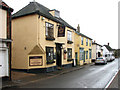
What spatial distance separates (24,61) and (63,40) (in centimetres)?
695

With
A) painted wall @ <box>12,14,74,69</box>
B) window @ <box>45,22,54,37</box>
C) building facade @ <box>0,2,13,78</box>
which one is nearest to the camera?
building facade @ <box>0,2,13,78</box>

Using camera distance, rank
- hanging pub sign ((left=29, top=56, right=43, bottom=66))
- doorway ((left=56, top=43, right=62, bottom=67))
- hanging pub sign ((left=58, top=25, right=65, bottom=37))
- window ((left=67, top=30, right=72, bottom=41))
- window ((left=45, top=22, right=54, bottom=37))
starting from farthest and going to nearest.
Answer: window ((left=67, top=30, right=72, bottom=41))
doorway ((left=56, top=43, right=62, bottom=67))
hanging pub sign ((left=58, top=25, right=65, bottom=37))
window ((left=45, top=22, right=54, bottom=37))
hanging pub sign ((left=29, top=56, right=43, bottom=66))

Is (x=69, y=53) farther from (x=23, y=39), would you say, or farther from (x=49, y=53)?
(x=23, y=39)

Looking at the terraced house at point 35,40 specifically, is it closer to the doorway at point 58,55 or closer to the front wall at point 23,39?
the front wall at point 23,39

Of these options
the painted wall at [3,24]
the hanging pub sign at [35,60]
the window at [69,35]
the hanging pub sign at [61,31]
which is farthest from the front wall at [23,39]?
the window at [69,35]

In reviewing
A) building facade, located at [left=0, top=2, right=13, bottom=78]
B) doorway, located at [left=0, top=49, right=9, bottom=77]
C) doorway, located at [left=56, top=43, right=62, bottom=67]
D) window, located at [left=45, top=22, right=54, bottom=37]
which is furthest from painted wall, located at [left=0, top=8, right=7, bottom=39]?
doorway, located at [left=56, top=43, right=62, bottom=67]

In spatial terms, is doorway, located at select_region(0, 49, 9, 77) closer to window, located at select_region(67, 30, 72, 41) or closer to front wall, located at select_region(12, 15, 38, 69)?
front wall, located at select_region(12, 15, 38, 69)

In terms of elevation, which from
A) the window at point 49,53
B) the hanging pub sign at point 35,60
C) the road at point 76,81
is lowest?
the road at point 76,81

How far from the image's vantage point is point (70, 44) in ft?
68.8

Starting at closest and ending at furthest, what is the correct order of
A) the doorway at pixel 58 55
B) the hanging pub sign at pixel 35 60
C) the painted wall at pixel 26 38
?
the hanging pub sign at pixel 35 60, the painted wall at pixel 26 38, the doorway at pixel 58 55

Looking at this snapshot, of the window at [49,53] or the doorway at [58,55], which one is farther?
the doorway at [58,55]

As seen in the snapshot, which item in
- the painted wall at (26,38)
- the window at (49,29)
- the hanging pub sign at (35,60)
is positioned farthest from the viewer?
the window at (49,29)

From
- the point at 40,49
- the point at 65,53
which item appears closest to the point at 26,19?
the point at 40,49

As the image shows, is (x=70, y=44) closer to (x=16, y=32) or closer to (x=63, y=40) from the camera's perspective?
(x=63, y=40)
